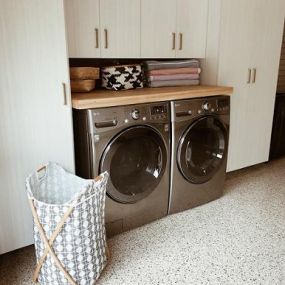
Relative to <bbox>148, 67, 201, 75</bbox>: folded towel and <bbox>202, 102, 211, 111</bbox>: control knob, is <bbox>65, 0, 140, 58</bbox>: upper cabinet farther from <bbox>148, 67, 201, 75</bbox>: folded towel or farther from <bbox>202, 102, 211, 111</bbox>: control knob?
<bbox>202, 102, 211, 111</bbox>: control knob

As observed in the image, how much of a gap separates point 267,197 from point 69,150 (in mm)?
1912

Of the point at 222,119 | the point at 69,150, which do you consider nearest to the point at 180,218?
the point at 222,119

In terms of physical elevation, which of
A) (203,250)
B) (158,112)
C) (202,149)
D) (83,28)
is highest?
(83,28)

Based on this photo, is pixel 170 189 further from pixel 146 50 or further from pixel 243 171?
pixel 243 171

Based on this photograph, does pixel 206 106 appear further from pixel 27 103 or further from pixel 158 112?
pixel 27 103

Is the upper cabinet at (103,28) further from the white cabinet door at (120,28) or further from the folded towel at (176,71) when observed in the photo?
the folded towel at (176,71)

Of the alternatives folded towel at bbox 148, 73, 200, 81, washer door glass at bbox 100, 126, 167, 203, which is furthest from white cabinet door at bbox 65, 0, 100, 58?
washer door glass at bbox 100, 126, 167, 203

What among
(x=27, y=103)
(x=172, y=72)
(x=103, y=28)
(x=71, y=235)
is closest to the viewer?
(x=71, y=235)

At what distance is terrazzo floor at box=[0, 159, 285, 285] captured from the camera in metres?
1.77

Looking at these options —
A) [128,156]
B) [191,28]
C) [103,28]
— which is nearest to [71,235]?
[128,156]

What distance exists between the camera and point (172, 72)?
258 cm

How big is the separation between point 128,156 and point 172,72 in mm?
921

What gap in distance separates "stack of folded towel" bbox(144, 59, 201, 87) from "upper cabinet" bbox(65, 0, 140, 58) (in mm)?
184

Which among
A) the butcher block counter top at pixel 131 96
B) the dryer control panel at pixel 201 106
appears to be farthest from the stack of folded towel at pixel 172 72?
the dryer control panel at pixel 201 106
